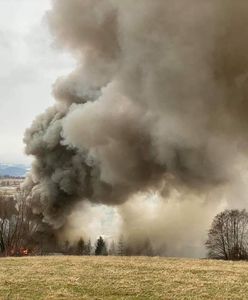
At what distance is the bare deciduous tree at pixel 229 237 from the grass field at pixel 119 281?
23.9 m

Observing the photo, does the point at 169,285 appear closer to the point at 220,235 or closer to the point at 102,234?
the point at 220,235

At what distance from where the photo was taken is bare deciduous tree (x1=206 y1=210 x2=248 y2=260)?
41331mm

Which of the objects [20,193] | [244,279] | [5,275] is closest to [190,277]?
[244,279]

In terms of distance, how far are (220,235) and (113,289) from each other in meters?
32.6

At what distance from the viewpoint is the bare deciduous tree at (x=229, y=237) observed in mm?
41331

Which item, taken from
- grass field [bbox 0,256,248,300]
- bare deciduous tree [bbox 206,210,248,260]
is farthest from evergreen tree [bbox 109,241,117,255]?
grass field [bbox 0,256,248,300]

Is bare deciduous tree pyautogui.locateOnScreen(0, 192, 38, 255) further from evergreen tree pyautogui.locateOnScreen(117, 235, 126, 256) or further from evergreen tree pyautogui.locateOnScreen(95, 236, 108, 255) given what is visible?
evergreen tree pyautogui.locateOnScreen(117, 235, 126, 256)

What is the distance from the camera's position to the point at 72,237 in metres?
52.4

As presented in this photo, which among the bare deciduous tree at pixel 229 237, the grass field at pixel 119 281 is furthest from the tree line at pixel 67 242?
the grass field at pixel 119 281

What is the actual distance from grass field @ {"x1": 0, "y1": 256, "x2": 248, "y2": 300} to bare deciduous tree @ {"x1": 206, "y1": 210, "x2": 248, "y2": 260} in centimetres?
2394

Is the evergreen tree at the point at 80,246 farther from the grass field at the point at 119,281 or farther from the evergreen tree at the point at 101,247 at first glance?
the grass field at the point at 119,281

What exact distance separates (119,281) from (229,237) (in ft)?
103

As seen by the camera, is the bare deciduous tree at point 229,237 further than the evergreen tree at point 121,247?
No

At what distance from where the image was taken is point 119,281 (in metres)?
13.8
